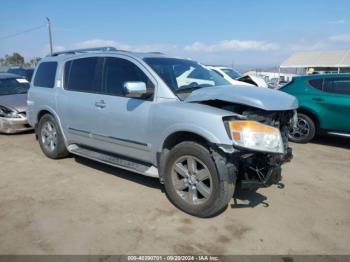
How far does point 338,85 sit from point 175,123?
4.99 meters

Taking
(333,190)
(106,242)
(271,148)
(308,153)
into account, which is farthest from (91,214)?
(308,153)

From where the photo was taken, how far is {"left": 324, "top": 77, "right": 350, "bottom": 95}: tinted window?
7300mm

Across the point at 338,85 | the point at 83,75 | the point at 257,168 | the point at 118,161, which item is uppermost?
the point at 83,75

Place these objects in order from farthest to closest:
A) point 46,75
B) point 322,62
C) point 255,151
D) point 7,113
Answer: point 322,62, point 7,113, point 46,75, point 255,151

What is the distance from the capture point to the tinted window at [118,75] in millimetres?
4614

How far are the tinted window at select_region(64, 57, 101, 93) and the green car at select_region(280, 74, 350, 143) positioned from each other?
174 inches

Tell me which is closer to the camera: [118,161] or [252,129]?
[252,129]

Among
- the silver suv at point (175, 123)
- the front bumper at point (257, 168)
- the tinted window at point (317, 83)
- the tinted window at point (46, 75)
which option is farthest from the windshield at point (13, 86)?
the front bumper at point (257, 168)

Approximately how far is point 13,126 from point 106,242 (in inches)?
238

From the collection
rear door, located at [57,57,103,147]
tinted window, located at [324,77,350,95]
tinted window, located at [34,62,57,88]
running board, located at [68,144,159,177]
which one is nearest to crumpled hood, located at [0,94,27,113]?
tinted window, located at [34,62,57,88]

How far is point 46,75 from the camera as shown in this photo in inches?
249

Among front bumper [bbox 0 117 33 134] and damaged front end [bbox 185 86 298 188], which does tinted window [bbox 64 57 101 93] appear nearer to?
damaged front end [bbox 185 86 298 188]

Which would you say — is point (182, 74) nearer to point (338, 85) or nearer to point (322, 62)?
point (338, 85)

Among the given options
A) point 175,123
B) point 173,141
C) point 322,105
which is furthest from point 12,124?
point 322,105
